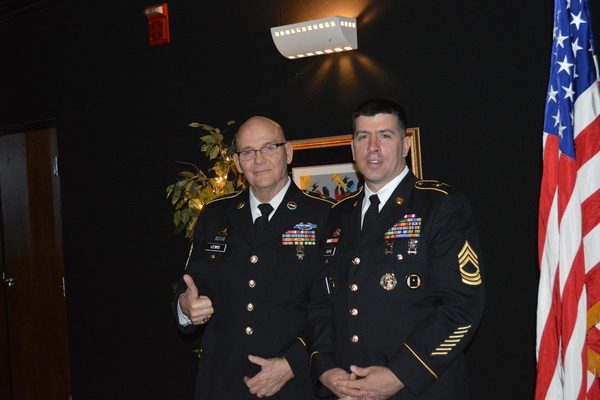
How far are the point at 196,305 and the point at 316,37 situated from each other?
1.64 m

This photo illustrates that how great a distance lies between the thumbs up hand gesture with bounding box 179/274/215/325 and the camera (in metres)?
2.59

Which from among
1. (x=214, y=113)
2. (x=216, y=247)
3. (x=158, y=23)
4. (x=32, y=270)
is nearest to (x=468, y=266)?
(x=216, y=247)

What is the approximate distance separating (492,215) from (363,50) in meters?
1.10

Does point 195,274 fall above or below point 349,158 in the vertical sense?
below

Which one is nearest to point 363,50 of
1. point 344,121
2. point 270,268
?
point 344,121

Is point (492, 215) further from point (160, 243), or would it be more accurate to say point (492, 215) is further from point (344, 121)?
point (160, 243)

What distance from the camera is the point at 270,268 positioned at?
2682 millimetres

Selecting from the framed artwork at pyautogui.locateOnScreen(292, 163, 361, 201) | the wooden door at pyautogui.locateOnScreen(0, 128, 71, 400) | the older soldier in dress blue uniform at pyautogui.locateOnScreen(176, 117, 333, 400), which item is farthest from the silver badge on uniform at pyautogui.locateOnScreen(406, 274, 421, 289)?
the wooden door at pyautogui.locateOnScreen(0, 128, 71, 400)

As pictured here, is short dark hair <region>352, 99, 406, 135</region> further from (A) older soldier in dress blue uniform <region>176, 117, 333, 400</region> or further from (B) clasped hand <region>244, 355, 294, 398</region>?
(B) clasped hand <region>244, 355, 294, 398</region>

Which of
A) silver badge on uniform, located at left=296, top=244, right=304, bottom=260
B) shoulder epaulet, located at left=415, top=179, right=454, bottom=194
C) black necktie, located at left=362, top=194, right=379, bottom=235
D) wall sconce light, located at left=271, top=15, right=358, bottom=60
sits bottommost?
silver badge on uniform, located at left=296, top=244, right=304, bottom=260

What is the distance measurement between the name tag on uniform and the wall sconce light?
4.31 ft

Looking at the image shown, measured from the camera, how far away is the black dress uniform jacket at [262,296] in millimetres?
2633

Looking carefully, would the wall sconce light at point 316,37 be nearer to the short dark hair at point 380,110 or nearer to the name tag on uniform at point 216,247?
the short dark hair at point 380,110

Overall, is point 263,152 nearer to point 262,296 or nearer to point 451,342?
point 262,296
